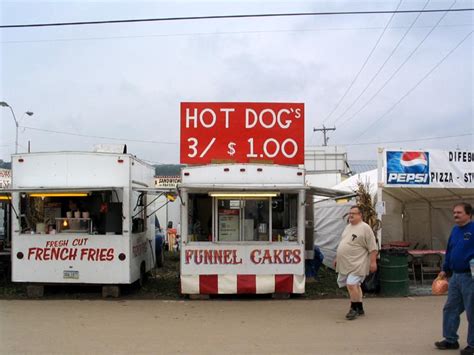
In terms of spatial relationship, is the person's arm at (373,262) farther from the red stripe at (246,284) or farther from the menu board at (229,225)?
the menu board at (229,225)

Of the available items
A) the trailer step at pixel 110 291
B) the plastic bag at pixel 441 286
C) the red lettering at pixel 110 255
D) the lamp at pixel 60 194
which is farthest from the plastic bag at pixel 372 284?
the lamp at pixel 60 194

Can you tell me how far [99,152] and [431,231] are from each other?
10.1m

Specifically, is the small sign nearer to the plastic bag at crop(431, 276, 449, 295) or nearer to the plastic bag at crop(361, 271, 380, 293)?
the plastic bag at crop(361, 271, 380, 293)

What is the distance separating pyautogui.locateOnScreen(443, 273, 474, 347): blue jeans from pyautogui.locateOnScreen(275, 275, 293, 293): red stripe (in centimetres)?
404

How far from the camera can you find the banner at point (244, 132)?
11.2m

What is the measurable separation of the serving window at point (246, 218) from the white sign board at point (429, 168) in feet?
8.49

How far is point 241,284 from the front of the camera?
33.1 feet

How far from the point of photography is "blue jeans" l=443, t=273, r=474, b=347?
238 inches

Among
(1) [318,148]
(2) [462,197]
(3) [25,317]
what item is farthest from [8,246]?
(1) [318,148]

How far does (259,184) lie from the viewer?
33.1 ft

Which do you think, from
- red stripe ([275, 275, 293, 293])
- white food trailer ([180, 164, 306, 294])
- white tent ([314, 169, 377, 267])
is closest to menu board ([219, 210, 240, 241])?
white food trailer ([180, 164, 306, 294])

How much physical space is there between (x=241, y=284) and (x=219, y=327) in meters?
2.38

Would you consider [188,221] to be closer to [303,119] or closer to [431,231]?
[303,119]

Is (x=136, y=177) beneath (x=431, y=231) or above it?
above
